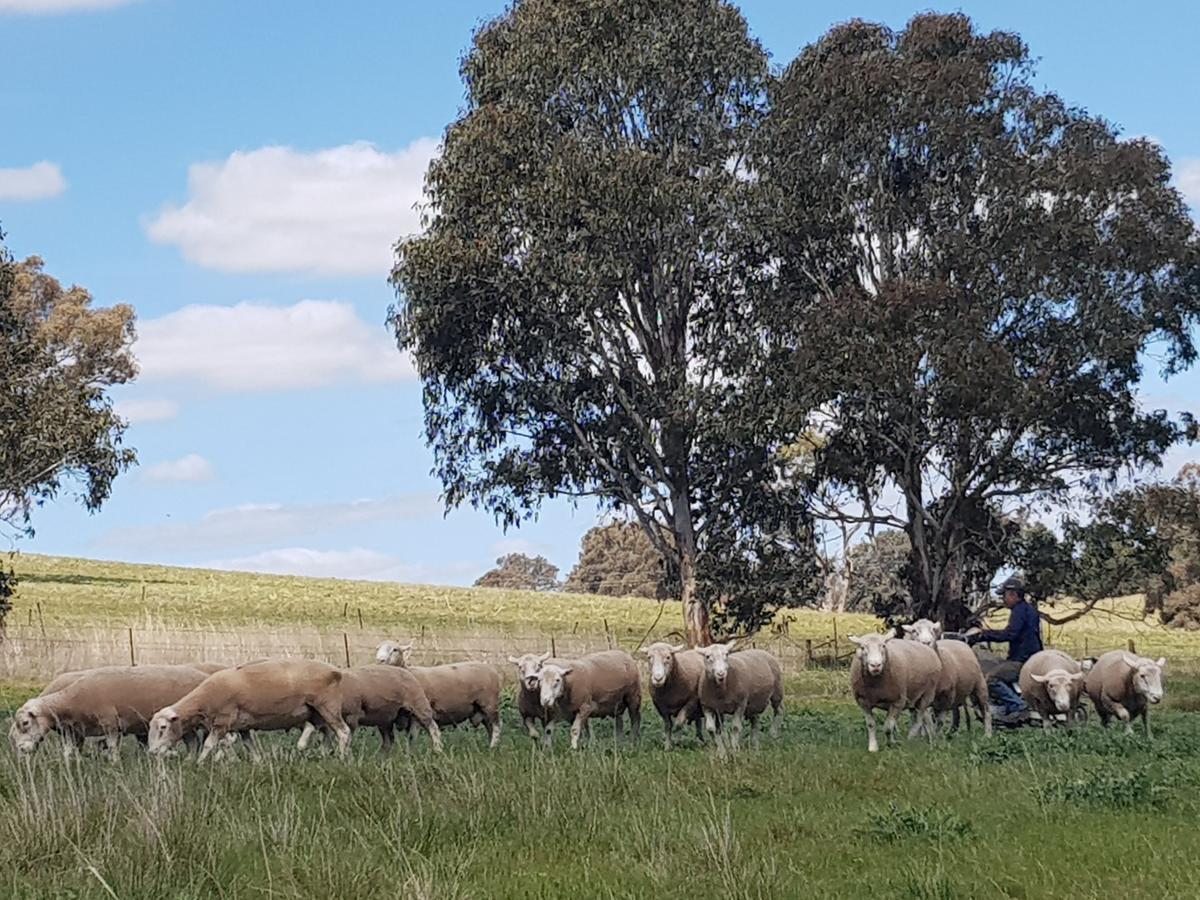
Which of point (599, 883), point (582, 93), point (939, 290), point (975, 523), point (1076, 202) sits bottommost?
point (599, 883)

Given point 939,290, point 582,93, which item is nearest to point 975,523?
point 939,290

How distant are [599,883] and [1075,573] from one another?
3102 centimetres

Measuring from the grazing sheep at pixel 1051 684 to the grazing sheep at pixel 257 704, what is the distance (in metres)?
9.53

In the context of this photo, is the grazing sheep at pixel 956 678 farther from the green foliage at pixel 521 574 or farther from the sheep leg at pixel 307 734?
the green foliage at pixel 521 574

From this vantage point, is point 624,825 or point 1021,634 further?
point 1021,634

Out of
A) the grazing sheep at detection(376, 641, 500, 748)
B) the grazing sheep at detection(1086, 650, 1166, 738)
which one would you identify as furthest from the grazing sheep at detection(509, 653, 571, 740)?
the grazing sheep at detection(1086, 650, 1166, 738)

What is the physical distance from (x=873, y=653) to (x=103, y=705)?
29.0ft

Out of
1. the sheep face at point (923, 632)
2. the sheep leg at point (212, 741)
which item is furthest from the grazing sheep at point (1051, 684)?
the sheep leg at point (212, 741)

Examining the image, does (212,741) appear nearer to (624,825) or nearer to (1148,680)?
(624,825)

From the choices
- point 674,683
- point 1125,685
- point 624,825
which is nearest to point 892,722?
point 674,683

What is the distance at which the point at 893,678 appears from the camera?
18141 millimetres

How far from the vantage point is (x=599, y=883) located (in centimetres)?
881

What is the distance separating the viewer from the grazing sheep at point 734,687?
18.5m

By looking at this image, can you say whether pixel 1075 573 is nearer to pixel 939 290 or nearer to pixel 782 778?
pixel 939 290
